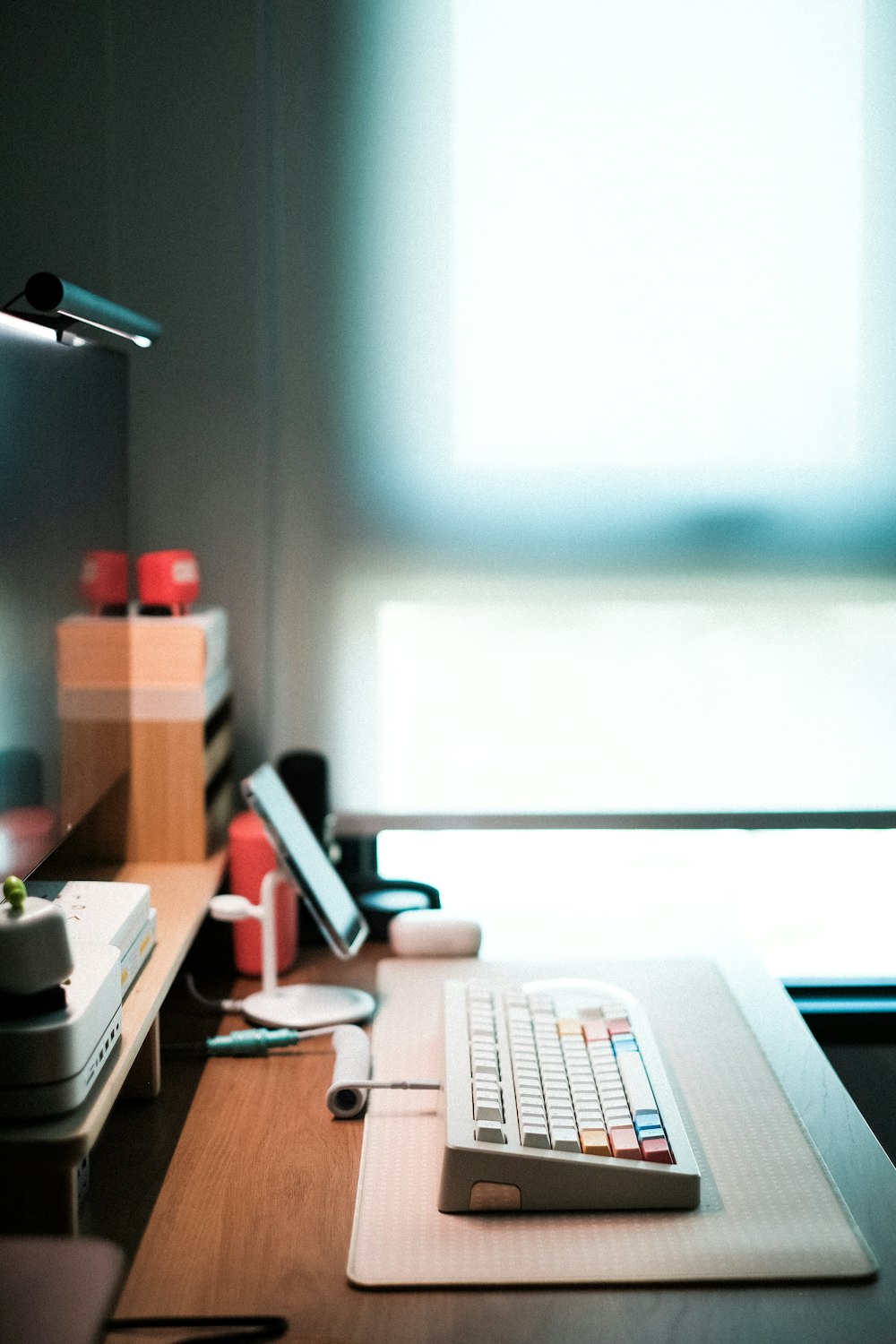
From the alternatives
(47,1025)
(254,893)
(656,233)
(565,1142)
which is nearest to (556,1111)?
(565,1142)

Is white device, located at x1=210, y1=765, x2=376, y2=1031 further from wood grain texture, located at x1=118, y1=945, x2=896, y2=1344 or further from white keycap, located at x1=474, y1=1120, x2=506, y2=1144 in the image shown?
white keycap, located at x1=474, y1=1120, x2=506, y2=1144

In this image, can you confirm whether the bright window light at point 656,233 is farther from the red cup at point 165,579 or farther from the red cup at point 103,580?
the red cup at point 103,580

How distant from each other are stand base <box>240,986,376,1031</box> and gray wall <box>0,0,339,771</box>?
66cm

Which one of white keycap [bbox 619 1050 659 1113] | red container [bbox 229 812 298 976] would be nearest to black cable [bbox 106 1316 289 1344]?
white keycap [bbox 619 1050 659 1113]

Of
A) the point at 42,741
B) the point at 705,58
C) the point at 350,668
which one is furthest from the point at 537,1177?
the point at 705,58

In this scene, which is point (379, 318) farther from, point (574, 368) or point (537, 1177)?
point (537, 1177)

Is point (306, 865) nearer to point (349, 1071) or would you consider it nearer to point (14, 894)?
point (349, 1071)

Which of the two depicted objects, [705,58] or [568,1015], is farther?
[705,58]

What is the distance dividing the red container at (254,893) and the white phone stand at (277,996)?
0.20 ft

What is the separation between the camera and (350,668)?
221cm

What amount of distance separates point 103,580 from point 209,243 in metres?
0.69

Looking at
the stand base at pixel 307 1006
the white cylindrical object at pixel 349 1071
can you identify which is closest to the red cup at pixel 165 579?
the stand base at pixel 307 1006

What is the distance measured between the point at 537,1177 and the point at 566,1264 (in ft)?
0.29

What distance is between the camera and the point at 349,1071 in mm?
1365
